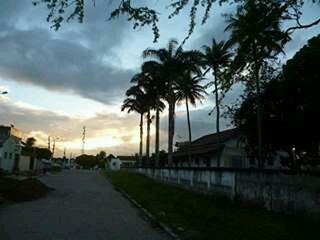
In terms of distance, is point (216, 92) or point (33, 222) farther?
point (33, 222)

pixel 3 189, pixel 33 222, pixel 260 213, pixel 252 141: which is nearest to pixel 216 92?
pixel 260 213

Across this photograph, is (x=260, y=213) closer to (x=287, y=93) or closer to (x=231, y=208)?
(x=231, y=208)

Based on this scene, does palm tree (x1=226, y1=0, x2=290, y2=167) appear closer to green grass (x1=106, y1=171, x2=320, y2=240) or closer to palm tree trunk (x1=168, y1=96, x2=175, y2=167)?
green grass (x1=106, y1=171, x2=320, y2=240)

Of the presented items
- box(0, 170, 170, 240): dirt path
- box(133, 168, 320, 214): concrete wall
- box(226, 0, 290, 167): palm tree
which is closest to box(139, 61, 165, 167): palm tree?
box(133, 168, 320, 214): concrete wall

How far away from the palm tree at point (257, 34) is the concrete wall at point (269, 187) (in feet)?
13.7

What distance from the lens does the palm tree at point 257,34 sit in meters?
10.4

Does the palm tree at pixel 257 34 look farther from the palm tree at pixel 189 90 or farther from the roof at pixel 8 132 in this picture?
the roof at pixel 8 132

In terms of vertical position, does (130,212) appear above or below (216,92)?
below

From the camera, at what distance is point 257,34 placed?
34.8 feet

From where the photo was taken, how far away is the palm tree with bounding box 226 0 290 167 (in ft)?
34.2

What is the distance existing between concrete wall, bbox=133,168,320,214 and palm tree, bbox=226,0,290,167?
4.19 metres

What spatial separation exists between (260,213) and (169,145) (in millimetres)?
34938

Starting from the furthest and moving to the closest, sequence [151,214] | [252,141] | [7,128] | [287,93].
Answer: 1. [7,128]
2. [252,141]
3. [287,93]
4. [151,214]

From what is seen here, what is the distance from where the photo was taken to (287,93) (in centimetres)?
3672
